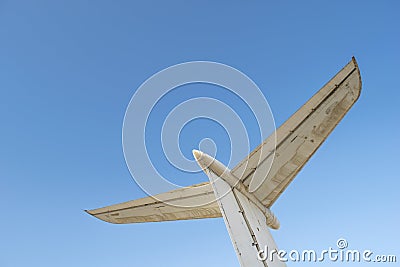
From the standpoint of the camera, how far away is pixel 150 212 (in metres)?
6.08

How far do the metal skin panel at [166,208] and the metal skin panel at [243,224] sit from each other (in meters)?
0.55

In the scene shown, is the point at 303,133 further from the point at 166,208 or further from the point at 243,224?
the point at 166,208

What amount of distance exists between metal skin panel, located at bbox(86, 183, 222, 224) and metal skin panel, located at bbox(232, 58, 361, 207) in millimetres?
969

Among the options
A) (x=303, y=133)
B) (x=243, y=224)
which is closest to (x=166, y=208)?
(x=243, y=224)

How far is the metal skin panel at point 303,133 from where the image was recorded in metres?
4.87

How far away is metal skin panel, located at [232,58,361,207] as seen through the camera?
4.87m

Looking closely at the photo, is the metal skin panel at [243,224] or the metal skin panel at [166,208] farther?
the metal skin panel at [166,208]

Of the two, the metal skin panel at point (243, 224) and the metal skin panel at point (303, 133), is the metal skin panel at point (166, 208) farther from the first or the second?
the metal skin panel at point (303, 133)

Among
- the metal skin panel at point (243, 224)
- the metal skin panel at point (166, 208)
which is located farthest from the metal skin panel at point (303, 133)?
the metal skin panel at point (166, 208)

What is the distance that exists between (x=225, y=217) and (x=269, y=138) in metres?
1.59

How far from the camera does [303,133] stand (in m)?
5.07

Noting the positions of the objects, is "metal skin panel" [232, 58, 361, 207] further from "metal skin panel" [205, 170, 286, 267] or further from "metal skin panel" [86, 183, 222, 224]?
"metal skin panel" [86, 183, 222, 224]

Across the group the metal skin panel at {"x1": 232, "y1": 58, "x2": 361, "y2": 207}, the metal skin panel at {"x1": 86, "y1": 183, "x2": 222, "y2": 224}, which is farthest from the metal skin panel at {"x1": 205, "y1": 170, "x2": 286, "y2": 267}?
the metal skin panel at {"x1": 86, "y1": 183, "x2": 222, "y2": 224}

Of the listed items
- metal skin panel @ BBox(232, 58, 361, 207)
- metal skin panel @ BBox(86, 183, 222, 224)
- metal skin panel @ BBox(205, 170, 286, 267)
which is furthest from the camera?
metal skin panel @ BBox(86, 183, 222, 224)
